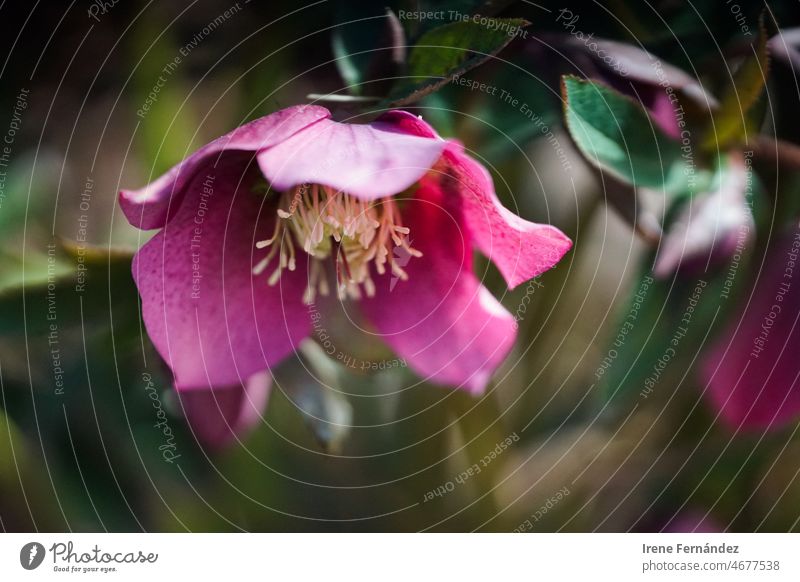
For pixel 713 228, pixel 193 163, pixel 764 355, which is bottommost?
pixel 764 355

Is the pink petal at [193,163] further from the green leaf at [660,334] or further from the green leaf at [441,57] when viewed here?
the green leaf at [660,334]

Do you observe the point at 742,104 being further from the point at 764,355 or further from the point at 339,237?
the point at 339,237

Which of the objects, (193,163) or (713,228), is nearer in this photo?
(193,163)

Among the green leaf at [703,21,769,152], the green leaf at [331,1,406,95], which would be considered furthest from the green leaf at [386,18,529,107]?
the green leaf at [703,21,769,152]

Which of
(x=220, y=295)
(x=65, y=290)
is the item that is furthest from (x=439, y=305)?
(x=65, y=290)

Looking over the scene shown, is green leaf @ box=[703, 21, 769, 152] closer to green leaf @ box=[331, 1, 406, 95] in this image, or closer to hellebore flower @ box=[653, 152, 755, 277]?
hellebore flower @ box=[653, 152, 755, 277]

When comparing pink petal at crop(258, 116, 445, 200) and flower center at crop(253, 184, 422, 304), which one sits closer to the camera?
pink petal at crop(258, 116, 445, 200)

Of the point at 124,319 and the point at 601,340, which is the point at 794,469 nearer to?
the point at 601,340
